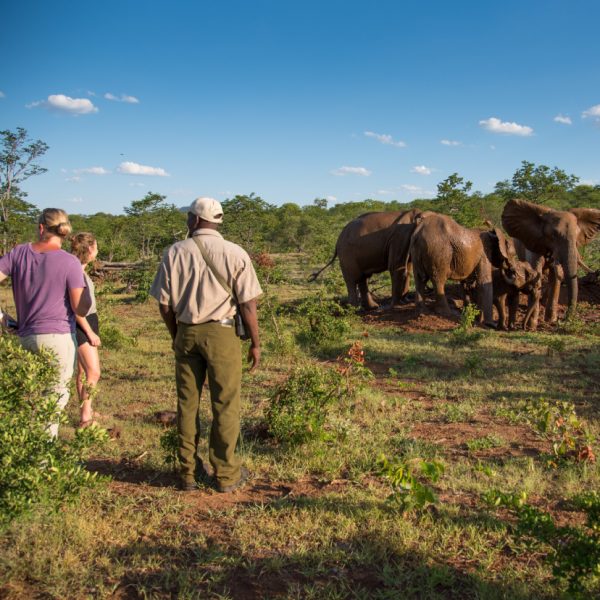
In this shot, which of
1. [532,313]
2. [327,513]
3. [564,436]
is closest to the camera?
[327,513]

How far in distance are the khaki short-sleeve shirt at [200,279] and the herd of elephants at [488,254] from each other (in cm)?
733

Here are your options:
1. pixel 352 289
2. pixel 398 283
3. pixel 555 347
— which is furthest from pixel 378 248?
pixel 555 347

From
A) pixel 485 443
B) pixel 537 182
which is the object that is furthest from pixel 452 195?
pixel 485 443

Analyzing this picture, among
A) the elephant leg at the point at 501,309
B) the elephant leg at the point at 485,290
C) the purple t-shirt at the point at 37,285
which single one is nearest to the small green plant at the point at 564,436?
the purple t-shirt at the point at 37,285

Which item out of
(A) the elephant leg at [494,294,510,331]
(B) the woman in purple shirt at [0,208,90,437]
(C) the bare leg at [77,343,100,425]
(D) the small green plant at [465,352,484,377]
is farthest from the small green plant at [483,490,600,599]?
(A) the elephant leg at [494,294,510,331]

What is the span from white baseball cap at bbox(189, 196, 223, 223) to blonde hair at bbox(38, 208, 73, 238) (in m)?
0.86

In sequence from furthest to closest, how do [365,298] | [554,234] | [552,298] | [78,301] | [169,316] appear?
[365,298] < [552,298] < [554,234] < [78,301] < [169,316]

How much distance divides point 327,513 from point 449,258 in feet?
24.7

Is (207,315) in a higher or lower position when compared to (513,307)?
higher

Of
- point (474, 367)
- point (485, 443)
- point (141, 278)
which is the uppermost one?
point (141, 278)

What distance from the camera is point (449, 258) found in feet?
33.4

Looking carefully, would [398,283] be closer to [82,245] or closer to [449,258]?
[449,258]

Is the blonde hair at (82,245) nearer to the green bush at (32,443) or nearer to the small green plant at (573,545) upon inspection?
the green bush at (32,443)

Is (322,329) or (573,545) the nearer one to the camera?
(573,545)
